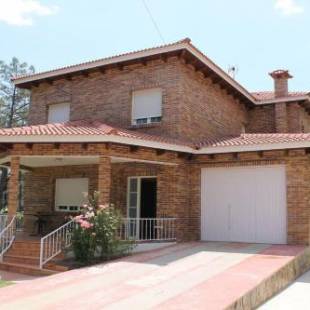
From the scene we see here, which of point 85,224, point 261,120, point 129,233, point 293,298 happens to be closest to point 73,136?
point 85,224

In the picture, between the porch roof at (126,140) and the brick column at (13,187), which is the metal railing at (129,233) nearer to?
the brick column at (13,187)

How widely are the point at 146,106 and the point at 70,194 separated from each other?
4.59 meters

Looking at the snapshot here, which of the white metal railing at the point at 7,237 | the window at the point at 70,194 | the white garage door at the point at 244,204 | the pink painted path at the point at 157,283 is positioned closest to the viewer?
the pink painted path at the point at 157,283

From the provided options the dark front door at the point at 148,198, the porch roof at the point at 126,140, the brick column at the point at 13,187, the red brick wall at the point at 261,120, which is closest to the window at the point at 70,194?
the dark front door at the point at 148,198

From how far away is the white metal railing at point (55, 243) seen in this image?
11266 millimetres

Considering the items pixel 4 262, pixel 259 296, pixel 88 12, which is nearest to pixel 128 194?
pixel 4 262

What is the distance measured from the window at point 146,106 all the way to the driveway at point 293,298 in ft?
25.1

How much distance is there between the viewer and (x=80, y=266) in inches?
412

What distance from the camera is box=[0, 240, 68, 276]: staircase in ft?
35.6

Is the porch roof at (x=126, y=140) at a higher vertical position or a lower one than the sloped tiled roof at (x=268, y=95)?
lower

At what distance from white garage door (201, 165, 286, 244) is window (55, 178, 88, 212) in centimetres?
476

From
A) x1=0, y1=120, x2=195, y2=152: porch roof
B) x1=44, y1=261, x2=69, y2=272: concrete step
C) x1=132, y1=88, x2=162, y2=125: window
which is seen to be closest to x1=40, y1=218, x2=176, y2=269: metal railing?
x1=44, y1=261, x2=69, y2=272: concrete step

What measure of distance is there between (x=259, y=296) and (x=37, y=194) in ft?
38.3

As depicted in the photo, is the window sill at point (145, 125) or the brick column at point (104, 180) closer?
the brick column at point (104, 180)
